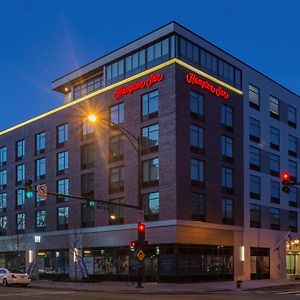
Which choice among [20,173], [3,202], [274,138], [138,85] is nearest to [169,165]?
[138,85]

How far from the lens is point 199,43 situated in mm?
54594

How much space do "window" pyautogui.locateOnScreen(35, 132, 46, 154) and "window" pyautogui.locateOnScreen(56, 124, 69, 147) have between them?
123 inches

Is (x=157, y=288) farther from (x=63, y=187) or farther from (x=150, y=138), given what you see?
(x=63, y=187)

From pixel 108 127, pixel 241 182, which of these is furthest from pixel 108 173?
pixel 241 182

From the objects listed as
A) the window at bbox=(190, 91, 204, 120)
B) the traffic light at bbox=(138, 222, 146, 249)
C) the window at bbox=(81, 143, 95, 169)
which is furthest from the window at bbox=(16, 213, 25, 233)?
the traffic light at bbox=(138, 222, 146, 249)

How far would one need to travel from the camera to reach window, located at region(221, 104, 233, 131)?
2213 inches

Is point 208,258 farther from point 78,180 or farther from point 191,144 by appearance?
point 78,180

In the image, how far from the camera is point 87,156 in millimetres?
60312

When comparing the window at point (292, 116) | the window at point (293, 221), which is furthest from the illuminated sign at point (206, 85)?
the window at point (293, 221)

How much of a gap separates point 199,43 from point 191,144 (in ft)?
33.2

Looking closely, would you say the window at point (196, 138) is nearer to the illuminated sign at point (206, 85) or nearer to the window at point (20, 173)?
the illuminated sign at point (206, 85)

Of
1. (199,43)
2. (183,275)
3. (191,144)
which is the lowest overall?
(183,275)

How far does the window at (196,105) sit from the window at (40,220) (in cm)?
2394

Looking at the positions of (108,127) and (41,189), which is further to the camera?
(108,127)
